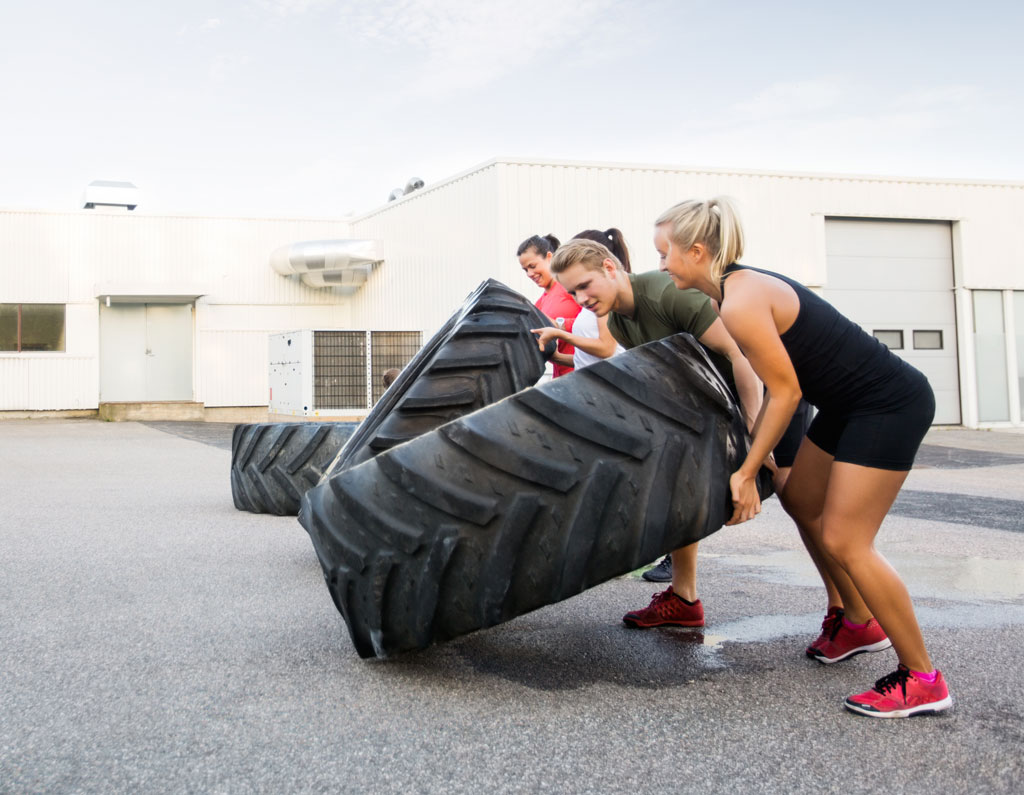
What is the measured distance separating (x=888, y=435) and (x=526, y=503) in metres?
0.98

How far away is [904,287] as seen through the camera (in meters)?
19.1

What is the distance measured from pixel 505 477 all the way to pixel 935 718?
1197 millimetres

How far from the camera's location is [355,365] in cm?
1658

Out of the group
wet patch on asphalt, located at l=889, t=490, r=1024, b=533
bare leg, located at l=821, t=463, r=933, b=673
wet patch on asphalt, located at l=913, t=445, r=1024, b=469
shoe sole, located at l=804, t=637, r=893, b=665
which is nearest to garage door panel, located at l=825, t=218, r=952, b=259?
A: wet patch on asphalt, located at l=913, t=445, r=1024, b=469

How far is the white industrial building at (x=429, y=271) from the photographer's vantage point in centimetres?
1742

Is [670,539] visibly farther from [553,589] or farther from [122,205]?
[122,205]

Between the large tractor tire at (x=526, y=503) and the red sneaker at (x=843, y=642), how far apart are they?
1.99 ft

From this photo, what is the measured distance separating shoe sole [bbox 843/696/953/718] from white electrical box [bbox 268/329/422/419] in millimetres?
14283

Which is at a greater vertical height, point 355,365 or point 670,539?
point 355,365

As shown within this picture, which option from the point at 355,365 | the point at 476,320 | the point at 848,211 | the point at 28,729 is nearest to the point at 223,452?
the point at 355,365

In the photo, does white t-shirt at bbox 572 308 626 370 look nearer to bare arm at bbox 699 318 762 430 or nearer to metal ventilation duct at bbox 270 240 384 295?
bare arm at bbox 699 318 762 430

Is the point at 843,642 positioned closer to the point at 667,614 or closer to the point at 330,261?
the point at 667,614

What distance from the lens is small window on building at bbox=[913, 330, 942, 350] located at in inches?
755

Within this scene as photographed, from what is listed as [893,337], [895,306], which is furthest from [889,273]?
[893,337]
